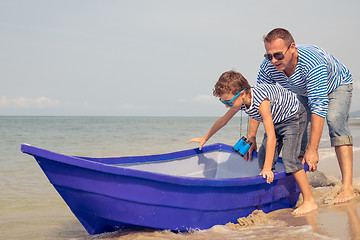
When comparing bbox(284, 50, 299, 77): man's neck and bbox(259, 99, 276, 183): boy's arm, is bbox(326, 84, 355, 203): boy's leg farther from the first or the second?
bbox(259, 99, 276, 183): boy's arm

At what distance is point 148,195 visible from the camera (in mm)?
2908

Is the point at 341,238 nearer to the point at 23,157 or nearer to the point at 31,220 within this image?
the point at 31,220

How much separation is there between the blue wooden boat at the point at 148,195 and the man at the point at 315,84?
62cm

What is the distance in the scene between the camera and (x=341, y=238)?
2912 mm

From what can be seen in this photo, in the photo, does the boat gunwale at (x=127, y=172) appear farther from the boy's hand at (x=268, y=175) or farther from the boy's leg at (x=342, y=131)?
the boy's leg at (x=342, y=131)

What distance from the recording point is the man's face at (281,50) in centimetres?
359

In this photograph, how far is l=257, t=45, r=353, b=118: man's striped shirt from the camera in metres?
3.63

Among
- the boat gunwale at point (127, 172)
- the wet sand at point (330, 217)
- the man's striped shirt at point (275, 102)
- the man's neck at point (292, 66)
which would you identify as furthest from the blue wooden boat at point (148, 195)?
the man's neck at point (292, 66)

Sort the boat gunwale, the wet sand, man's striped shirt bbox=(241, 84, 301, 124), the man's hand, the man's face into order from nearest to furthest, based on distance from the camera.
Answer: the boat gunwale
the wet sand
man's striped shirt bbox=(241, 84, 301, 124)
the man's face
the man's hand

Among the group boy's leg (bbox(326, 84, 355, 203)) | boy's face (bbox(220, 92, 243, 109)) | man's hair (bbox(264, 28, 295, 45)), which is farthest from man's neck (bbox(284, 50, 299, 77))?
boy's face (bbox(220, 92, 243, 109))

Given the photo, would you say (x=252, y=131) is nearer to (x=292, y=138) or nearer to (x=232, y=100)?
(x=292, y=138)

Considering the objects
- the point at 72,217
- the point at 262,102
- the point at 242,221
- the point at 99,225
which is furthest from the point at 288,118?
the point at 72,217

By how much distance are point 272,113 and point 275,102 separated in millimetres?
109

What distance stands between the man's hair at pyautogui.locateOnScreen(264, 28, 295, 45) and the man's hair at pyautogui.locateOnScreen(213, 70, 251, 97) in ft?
1.71
